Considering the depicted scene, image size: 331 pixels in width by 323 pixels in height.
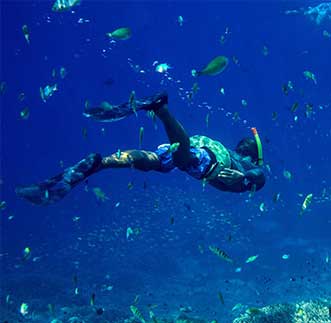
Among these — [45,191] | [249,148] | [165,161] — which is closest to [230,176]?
[165,161]

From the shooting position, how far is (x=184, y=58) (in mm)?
40906

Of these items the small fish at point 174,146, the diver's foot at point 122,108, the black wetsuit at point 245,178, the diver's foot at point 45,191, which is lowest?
the black wetsuit at point 245,178

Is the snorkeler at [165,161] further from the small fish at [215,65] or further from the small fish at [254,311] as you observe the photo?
the small fish at [254,311]

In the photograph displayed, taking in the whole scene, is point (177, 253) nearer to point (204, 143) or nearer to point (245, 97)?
point (245, 97)

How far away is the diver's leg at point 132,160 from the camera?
26.0 ft

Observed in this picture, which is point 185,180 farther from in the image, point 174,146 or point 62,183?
point 62,183

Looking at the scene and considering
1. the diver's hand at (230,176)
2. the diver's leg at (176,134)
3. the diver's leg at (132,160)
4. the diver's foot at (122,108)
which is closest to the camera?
the diver's hand at (230,176)

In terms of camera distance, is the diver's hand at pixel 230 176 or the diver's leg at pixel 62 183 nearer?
the diver's leg at pixel 62 183

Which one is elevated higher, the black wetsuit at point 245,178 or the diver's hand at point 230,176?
the diver's hand at point 230,176

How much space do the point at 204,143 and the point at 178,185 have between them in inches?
1296

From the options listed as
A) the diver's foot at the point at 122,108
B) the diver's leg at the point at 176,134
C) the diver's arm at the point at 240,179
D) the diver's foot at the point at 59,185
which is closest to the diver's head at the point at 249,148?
the diver's arm at the point at 240,179

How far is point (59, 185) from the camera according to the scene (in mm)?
7234

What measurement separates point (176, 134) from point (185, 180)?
3366 cm

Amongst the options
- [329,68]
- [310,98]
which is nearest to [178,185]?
[310,98]
